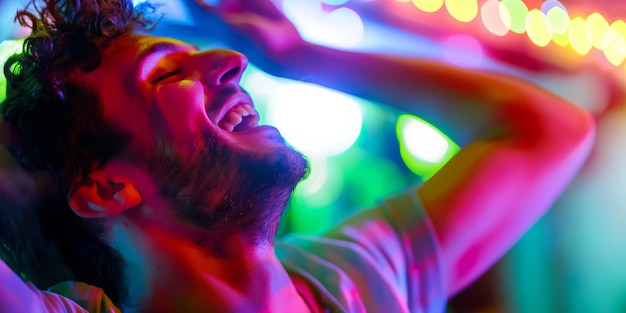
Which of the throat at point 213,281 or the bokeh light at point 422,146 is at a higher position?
the bokeh light at point 422,146

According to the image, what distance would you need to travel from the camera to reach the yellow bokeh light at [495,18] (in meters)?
1.41

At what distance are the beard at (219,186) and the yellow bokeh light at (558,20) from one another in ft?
2.48

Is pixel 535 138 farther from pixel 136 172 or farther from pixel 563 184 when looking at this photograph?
pixel 136 172

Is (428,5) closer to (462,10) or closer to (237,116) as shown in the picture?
(462,10)

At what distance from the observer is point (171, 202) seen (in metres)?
1.02

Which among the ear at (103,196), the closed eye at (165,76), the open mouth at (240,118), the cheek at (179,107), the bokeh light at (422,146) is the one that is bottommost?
the ear at (103,196)

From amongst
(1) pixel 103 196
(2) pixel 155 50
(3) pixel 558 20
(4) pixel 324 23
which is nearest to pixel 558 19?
(3) pixel 558 20

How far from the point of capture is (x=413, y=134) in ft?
4.05

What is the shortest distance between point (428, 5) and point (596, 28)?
0.43 meters

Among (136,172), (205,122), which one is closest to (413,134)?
(205,122)

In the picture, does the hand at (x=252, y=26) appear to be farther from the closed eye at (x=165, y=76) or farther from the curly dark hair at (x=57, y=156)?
the curly dark hair at (x=57, y=156)

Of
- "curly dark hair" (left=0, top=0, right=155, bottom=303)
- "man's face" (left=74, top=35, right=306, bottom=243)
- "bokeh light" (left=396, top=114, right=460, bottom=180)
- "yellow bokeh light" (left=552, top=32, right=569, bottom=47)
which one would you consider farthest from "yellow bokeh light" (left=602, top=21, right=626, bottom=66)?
"curly dark hair" (left=0, top=0, right=155, bottom=303)

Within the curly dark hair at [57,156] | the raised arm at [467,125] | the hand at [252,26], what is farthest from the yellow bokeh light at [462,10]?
the curly dark hair at [57,156]

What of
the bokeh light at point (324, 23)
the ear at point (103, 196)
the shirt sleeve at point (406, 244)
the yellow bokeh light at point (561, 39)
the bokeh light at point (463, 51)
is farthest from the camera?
the yellow bokeh light at point (561, 39)
